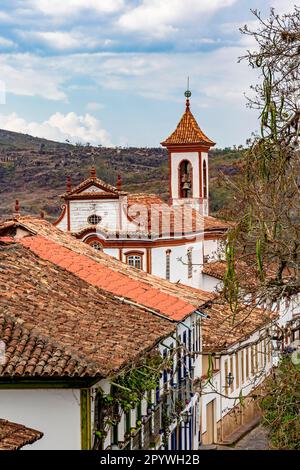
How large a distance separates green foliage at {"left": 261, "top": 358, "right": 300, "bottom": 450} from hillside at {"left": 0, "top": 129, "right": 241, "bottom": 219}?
72.1 meters

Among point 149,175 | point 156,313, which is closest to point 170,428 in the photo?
point 156,313

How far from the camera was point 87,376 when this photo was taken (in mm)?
14828

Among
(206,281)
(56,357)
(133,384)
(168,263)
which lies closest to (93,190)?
(168,263)

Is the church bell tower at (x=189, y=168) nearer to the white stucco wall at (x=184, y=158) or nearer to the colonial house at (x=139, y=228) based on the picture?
the white stucco wall at (x=184, y=158)

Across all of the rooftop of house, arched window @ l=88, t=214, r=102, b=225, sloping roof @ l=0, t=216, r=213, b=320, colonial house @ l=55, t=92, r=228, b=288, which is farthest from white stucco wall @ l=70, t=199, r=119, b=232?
the rooftop of house

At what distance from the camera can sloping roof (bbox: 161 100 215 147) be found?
5316 centimetres

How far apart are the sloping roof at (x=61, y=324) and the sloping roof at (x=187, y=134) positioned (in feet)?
105

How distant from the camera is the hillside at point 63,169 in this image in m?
93.1

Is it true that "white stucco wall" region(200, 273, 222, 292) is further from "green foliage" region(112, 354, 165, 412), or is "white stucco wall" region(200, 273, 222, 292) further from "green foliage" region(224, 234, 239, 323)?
"green foliage" region(224, 234, 239, 323)

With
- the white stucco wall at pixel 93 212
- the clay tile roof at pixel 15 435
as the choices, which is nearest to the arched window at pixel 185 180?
the white stucco wall at pixel 93 212

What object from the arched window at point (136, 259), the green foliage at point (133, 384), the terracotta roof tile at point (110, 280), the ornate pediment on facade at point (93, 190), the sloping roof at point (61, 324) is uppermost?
the ornate pediment on facade at point (93, 190)

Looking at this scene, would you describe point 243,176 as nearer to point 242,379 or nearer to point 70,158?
point 242,379

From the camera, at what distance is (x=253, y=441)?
32.8 metres

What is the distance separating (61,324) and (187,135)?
123ft
